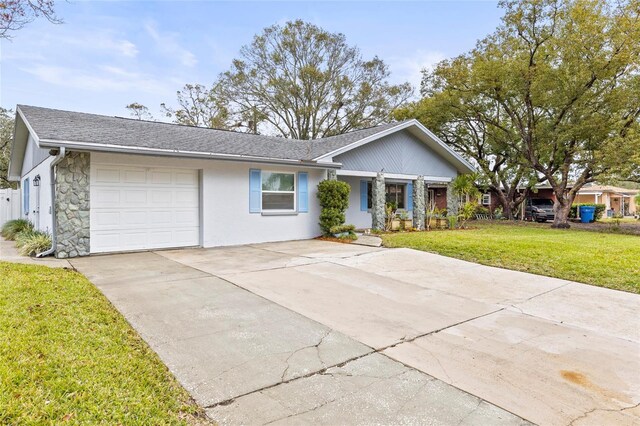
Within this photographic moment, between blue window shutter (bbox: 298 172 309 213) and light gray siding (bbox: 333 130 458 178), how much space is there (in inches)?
69.8

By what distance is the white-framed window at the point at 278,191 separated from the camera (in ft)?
38.1

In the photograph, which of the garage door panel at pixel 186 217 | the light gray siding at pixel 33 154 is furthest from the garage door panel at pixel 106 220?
the light gray siding at pixel 33 154

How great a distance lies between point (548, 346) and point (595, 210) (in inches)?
1045

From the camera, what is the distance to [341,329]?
421cm

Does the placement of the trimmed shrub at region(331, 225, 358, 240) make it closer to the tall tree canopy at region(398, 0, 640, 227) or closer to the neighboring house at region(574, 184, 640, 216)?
the tall tree canopy at region(398, 0, 640, 227)

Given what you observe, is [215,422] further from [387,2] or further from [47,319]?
[387,2]

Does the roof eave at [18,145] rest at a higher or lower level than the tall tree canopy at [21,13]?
lower

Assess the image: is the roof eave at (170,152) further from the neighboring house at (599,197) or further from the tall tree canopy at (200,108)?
the neighboring house at (599,197)

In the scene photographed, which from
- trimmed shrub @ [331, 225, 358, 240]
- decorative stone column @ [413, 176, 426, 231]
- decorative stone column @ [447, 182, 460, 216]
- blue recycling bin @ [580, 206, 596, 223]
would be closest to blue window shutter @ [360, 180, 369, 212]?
decorative stone column @ [413, 176, 426, 231]

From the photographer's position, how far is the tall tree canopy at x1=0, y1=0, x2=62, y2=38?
6379mm

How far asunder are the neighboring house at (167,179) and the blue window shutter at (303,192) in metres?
0.03

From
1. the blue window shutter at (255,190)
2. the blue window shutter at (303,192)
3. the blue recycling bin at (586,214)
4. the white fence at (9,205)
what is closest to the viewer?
the blue window shutter at (255,190)

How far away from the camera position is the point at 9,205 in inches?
629

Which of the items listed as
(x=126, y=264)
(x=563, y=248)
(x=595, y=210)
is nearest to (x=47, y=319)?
(x=126, y=264)
